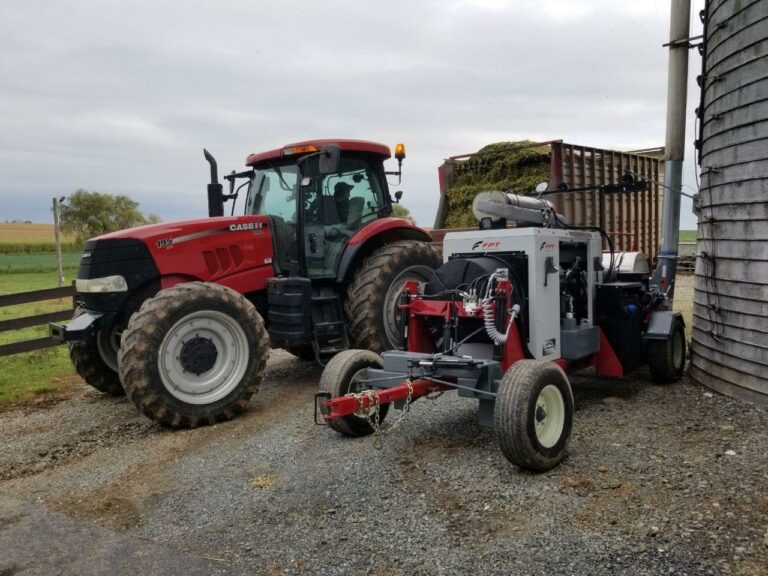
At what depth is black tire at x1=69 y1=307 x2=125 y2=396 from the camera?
6289 millimetres

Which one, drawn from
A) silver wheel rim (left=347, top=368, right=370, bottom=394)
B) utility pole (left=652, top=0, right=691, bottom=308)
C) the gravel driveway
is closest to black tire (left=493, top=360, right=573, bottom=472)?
the gravel driveway

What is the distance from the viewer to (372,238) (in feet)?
22.7

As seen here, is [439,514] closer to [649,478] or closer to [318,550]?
[318,550]

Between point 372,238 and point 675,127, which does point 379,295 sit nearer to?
point 372,238

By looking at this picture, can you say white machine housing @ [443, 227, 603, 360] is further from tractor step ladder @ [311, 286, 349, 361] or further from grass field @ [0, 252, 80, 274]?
grass field @ [0, 252, 80, 274]

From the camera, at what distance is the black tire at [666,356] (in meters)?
6.15

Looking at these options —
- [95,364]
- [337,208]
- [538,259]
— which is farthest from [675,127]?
[95,364]

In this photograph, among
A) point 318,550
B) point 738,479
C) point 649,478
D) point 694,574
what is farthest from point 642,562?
point 318,550

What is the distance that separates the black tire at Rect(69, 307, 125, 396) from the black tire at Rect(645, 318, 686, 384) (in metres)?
5.32

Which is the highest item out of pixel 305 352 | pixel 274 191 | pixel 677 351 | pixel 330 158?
pixel 330 158

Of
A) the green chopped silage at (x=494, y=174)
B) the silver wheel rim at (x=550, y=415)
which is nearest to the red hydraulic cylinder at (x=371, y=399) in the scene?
the silver wheel rim at (x=550, y=415)

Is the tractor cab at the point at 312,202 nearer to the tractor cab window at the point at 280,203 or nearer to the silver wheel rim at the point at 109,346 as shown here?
the tractor cab window at the point at 280,203

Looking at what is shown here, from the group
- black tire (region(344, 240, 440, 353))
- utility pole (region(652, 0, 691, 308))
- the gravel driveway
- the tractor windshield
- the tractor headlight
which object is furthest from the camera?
utility pole (region(652, 0, 691, 308))

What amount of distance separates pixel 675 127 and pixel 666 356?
11.8 feet
